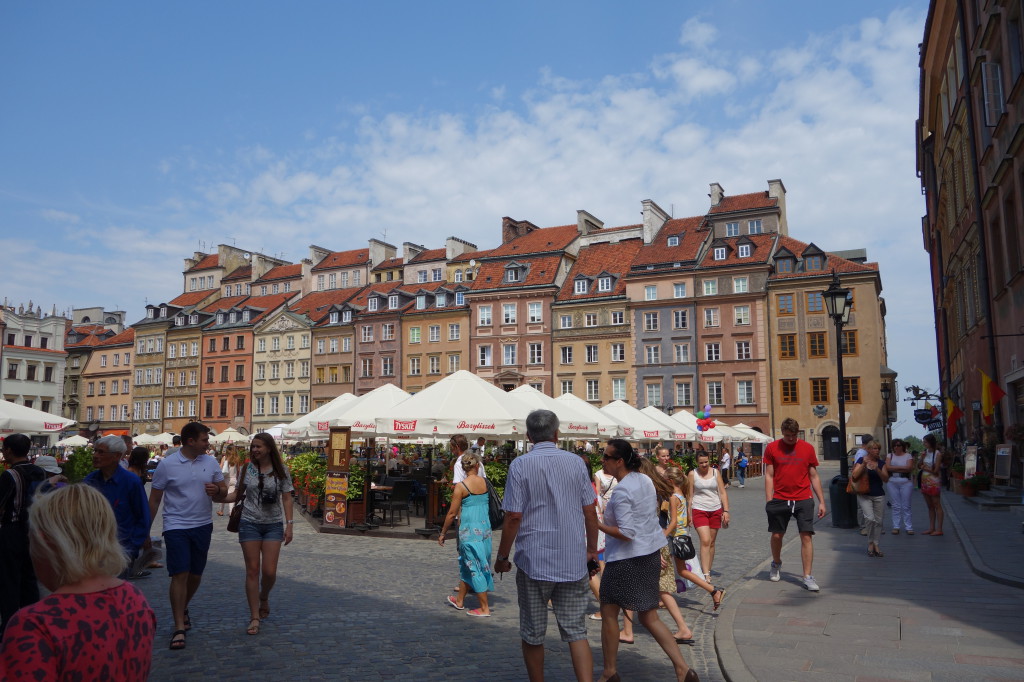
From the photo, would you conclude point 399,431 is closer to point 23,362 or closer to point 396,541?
point 396,541

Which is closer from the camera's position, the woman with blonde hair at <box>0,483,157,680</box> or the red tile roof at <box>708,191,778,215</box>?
the woman with blonde hair at <box>0,483,157,680</box>

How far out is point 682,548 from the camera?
26.0 ft

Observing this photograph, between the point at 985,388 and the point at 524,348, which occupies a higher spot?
the point at 524,348

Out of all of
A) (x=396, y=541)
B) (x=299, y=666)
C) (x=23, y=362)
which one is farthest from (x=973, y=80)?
(x=23, y=362)

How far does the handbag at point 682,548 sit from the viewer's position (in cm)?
790

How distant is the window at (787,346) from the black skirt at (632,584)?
50070mm

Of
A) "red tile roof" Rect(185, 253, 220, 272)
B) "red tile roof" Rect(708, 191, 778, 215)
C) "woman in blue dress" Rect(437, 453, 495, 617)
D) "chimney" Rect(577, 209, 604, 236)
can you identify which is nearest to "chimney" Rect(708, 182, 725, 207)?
"red tile roof" Rect(708, 191, 778, 215)

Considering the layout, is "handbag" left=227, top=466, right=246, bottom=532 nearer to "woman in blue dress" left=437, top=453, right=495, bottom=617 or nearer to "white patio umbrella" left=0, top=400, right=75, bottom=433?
"woman in blue dress" left=437, top=453, right=495, bottom=617

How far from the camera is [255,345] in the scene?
2854 inches

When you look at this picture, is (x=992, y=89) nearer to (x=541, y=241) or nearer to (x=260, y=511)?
(x=260, y=511)

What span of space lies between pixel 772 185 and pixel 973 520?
45938mm

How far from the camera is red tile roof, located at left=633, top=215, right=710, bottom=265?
2290 inches

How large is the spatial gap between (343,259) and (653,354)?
3308cm

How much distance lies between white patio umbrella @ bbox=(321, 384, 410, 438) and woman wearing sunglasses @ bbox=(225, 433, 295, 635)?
28.8ft
